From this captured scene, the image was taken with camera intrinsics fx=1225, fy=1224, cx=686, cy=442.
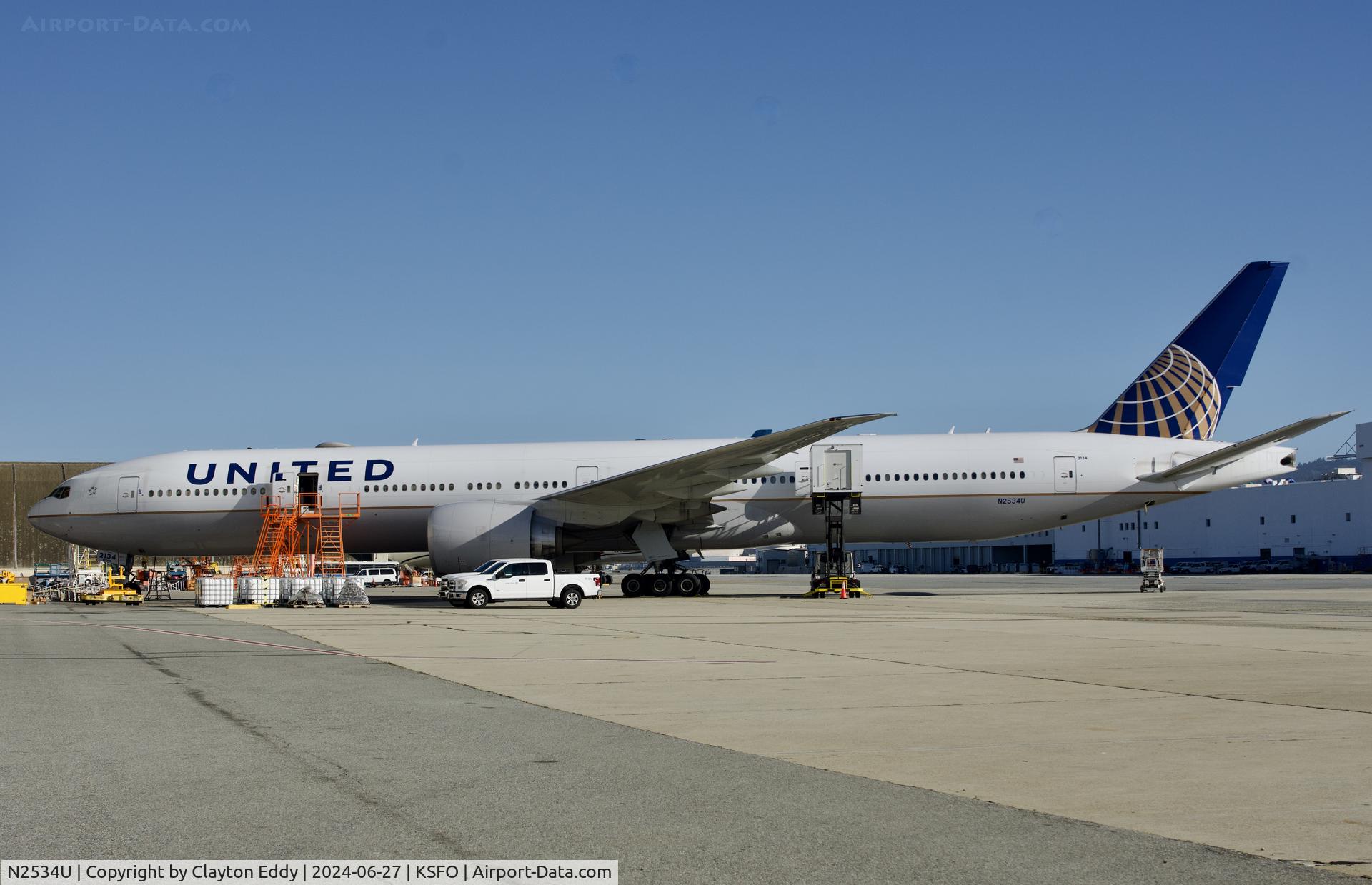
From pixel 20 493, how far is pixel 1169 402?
67705mm

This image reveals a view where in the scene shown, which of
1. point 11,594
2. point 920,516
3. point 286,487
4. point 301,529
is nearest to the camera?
point 920,516

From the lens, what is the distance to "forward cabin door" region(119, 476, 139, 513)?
35.9 meters

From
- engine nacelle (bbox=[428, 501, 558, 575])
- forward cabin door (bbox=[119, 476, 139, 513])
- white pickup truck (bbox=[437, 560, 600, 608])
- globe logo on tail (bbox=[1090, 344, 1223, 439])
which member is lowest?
white pickup truck (bbox=[437, 560, 600, 608])

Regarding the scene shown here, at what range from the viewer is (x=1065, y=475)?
34031 mm

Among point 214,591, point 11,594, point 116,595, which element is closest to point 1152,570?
point 214,591

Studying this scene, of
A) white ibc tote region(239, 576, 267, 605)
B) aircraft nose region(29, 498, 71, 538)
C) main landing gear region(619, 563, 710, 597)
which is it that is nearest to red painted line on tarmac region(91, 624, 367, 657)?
white ibc tote region(239, 576, 267, 605)

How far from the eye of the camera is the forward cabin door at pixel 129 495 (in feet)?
118

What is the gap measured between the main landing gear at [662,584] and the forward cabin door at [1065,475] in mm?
10243

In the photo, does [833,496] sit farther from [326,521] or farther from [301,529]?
[301,529]

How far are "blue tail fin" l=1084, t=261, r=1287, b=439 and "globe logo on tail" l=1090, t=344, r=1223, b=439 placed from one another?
21mm

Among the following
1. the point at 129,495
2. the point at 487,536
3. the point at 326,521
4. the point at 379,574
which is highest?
the point at 129,495

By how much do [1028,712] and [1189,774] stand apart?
9.40 feet

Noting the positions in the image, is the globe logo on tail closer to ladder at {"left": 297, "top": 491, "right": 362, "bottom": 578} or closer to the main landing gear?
the main landing gear

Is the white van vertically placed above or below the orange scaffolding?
below
